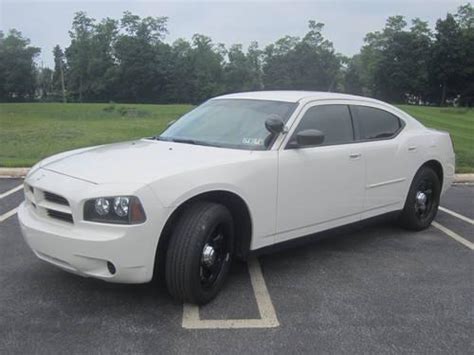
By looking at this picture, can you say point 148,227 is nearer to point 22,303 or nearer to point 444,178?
point 22,303

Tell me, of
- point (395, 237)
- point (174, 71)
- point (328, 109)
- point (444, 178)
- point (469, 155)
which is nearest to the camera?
point (328, 109)

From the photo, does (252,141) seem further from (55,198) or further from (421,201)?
(421,201)

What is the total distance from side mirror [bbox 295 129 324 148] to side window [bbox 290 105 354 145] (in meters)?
0.17

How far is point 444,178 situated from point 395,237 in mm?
1068

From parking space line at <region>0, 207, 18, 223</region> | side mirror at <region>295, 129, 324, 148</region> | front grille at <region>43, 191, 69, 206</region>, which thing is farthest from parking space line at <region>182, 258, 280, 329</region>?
parking space line at <region>0, 207, 18, 223</region>

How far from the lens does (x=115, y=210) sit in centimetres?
342

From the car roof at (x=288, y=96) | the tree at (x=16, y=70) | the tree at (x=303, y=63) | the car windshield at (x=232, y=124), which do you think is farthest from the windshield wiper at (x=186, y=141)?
the tree at (x=16, y=70)

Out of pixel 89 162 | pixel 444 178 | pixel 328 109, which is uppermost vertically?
pixel 328 109

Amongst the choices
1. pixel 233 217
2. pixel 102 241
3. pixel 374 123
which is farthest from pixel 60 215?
pixel 374 123

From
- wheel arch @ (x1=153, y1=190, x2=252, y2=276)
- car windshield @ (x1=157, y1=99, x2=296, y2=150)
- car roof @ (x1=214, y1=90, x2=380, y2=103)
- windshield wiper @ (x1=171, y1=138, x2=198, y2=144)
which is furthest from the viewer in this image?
car roof @ (x1=214, y1=90, x2=380, y2=103)

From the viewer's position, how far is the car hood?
11.8ft

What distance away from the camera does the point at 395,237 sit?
5.80m

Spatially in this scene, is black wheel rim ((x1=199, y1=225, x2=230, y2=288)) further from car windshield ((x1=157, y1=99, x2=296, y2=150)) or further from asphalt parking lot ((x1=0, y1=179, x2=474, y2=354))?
car windshield ((x1=157, y1=99, x2=296, y2=150))

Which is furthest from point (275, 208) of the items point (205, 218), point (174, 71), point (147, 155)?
point (174, 71)
